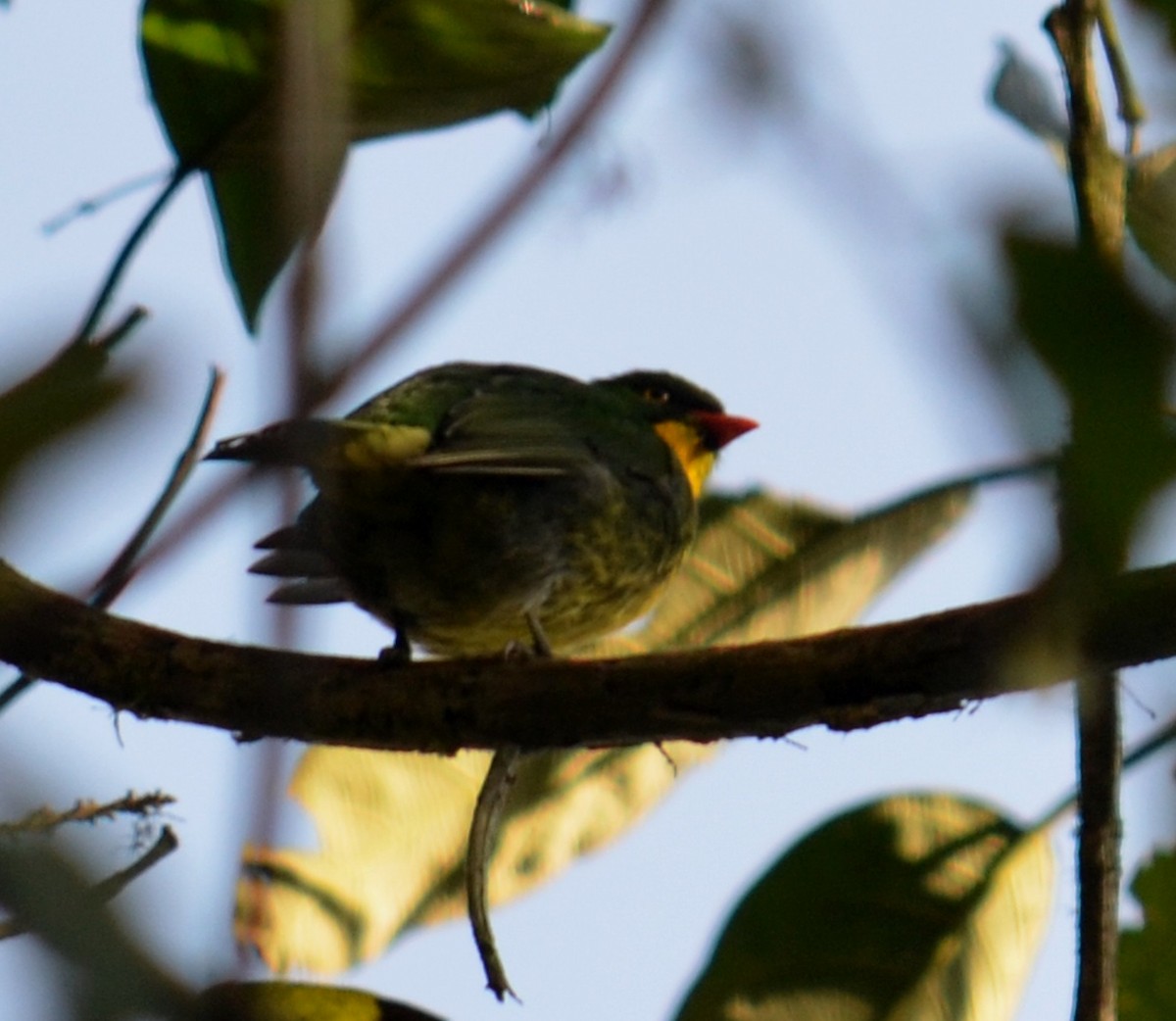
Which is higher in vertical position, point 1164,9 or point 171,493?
point 1164,9

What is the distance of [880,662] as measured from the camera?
209 cm

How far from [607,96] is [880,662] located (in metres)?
1.38

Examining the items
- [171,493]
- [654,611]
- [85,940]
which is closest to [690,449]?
[654,611]

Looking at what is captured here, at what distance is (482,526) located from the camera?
11.6 feet

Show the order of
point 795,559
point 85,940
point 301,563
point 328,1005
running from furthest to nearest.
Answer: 1. point 301,563
2. point 795,559
3. point 328,1005
4. point 85,940

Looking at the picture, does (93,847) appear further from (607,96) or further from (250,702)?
(250,702)

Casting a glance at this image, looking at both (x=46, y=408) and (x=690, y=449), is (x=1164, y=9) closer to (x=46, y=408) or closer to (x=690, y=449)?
(x=46, y=408)

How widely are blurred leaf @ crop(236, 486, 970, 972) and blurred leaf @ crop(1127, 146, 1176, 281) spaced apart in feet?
7.60

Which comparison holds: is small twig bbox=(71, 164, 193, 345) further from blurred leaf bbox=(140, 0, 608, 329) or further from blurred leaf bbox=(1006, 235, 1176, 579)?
blurred leaf bbox=(1006, 235, 1176, 579)

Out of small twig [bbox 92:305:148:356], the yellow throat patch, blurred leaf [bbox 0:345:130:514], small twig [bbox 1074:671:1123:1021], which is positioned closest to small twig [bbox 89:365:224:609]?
small twig [bbox 92:305:148:356]

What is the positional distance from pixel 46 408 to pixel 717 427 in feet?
14.6

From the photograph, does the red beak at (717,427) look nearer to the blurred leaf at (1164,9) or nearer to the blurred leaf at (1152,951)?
the blurred leaf at (1152,951)

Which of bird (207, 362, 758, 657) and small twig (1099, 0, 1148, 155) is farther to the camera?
bird (207, 362, 758, 657)

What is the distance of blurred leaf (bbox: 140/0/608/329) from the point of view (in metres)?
2.38
